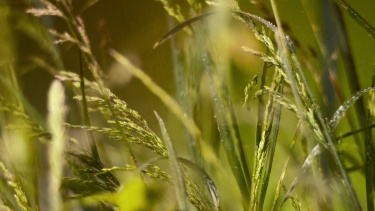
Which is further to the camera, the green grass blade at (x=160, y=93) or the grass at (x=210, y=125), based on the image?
the green grass blade at (x=160, y=93)

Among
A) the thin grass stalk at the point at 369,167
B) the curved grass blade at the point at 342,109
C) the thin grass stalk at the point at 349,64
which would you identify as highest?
the thin grass stalk at the point at 349,64

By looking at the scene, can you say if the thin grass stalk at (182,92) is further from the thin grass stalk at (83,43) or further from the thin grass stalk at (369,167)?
the thin grass stalk at (369,167)

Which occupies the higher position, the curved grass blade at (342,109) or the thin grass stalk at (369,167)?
the curved grass blade at (342,109)

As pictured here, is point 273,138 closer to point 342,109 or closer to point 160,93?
point 342,109

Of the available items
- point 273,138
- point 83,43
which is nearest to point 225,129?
point 273,138

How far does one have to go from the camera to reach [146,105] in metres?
0.67

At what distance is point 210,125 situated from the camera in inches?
24.6

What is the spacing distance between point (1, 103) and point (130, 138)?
19 cm

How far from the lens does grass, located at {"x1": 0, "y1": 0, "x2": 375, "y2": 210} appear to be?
50 centimetres

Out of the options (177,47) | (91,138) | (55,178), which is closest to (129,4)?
(177,47)

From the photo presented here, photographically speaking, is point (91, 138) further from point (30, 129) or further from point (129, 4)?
point (129, 4)

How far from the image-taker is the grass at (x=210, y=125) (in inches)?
19.5

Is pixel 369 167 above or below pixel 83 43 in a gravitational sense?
below

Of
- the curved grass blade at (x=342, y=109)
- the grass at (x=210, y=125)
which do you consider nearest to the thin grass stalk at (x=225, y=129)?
the grass at (x=210, y=125)
